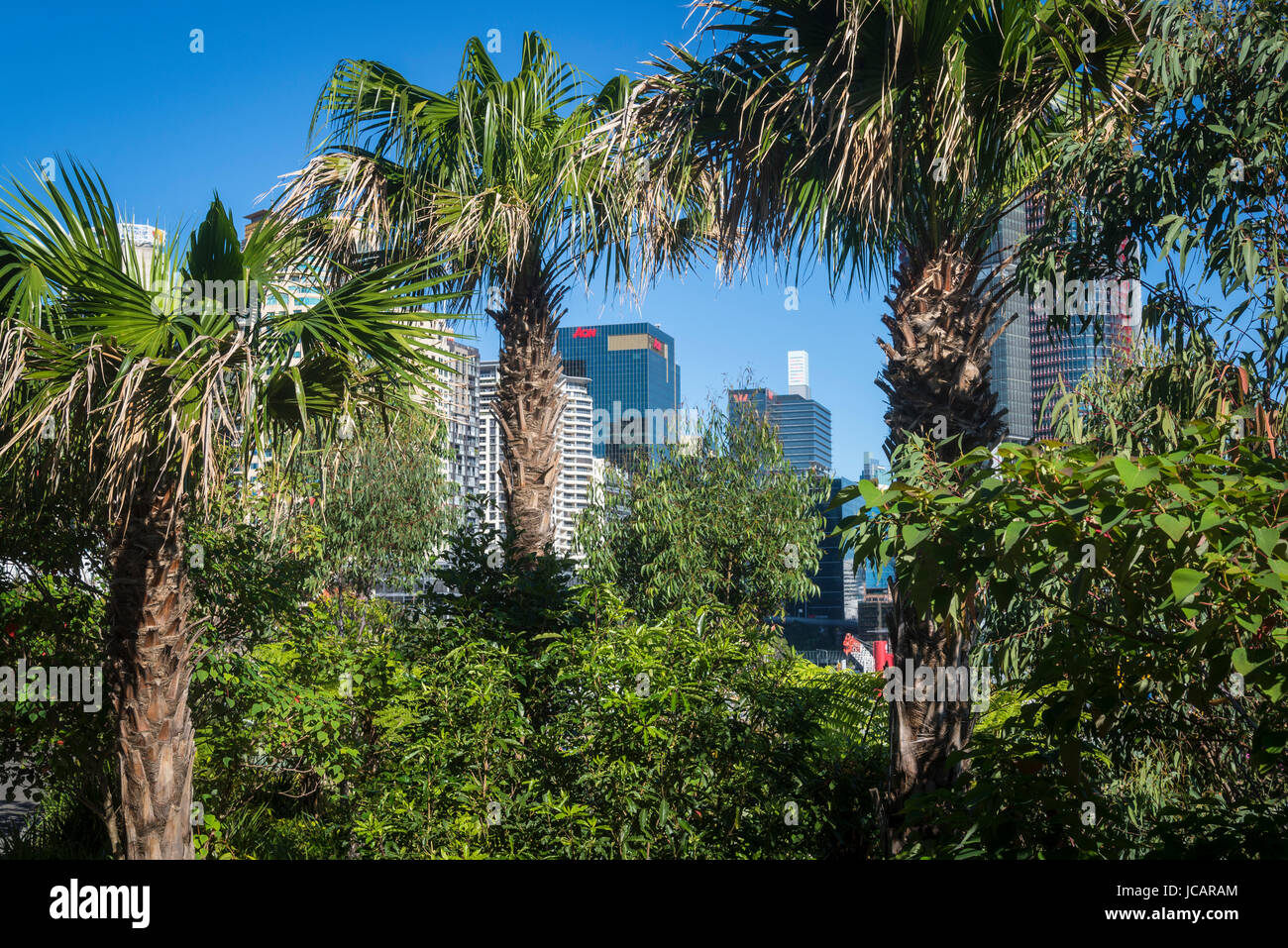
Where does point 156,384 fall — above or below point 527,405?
below

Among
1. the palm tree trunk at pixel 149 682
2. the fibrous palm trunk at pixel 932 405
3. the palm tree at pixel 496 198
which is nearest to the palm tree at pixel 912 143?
the fibrous palm trunk at pixel 932 405

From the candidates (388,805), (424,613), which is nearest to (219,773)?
(424,613)

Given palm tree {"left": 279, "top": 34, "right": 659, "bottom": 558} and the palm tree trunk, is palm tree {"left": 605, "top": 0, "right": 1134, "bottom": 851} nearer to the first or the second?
palm tree {"left": 279, "top": 34, "right": 659, "bottom": 558}

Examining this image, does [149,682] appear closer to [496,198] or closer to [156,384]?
[156,384]

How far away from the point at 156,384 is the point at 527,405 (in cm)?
377

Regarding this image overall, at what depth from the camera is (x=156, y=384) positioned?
4520 mm

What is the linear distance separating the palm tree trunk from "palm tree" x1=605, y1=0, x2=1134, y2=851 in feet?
12.7

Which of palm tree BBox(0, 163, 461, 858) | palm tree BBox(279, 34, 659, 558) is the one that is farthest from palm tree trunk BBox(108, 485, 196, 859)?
palm tree BBox(279, 34, 659, 558)

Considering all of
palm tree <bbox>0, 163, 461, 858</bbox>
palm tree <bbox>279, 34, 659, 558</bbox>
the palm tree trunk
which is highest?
palm tree <bbox>279, 34, 659, 558</bbox>

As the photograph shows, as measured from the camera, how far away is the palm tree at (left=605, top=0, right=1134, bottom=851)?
4.68 meters

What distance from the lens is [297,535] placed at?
348 inches

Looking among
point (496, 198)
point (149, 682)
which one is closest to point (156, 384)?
point (149, 682)

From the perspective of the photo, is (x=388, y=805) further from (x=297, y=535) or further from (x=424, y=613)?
(x=297, y=535)
